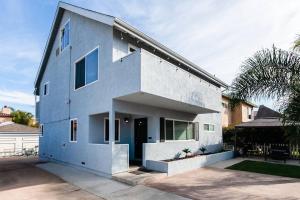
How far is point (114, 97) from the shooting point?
12.3m

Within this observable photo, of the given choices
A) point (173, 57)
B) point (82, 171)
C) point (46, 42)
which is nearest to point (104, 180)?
point (82, 171)

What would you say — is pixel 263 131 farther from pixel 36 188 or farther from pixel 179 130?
pixel 36 188

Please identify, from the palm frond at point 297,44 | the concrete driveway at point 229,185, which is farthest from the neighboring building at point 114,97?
the palm frond at point 297,44

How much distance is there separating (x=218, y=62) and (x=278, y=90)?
8962mm

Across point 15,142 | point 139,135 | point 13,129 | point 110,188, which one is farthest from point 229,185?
point 13,129

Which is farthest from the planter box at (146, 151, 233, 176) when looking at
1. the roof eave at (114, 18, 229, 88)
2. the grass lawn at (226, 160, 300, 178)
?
the roof eave at (114, 18, 229, 88)

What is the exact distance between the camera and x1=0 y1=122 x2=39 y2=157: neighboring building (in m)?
30.8

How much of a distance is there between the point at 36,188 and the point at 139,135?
686 centimetres

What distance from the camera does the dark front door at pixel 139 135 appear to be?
15.7 m

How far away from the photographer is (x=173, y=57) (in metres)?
16.3

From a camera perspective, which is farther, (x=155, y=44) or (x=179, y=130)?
(x=179, y=130)

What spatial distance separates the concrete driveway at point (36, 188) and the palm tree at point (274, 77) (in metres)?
8.21

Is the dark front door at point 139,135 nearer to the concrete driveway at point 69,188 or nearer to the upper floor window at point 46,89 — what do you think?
the concrete driveway at point 69,188

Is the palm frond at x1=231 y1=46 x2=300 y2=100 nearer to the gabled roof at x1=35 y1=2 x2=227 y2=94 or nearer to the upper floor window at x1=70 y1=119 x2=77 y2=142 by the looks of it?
the gabled roof at x1=35 y1=2 x2=227 y2=94
